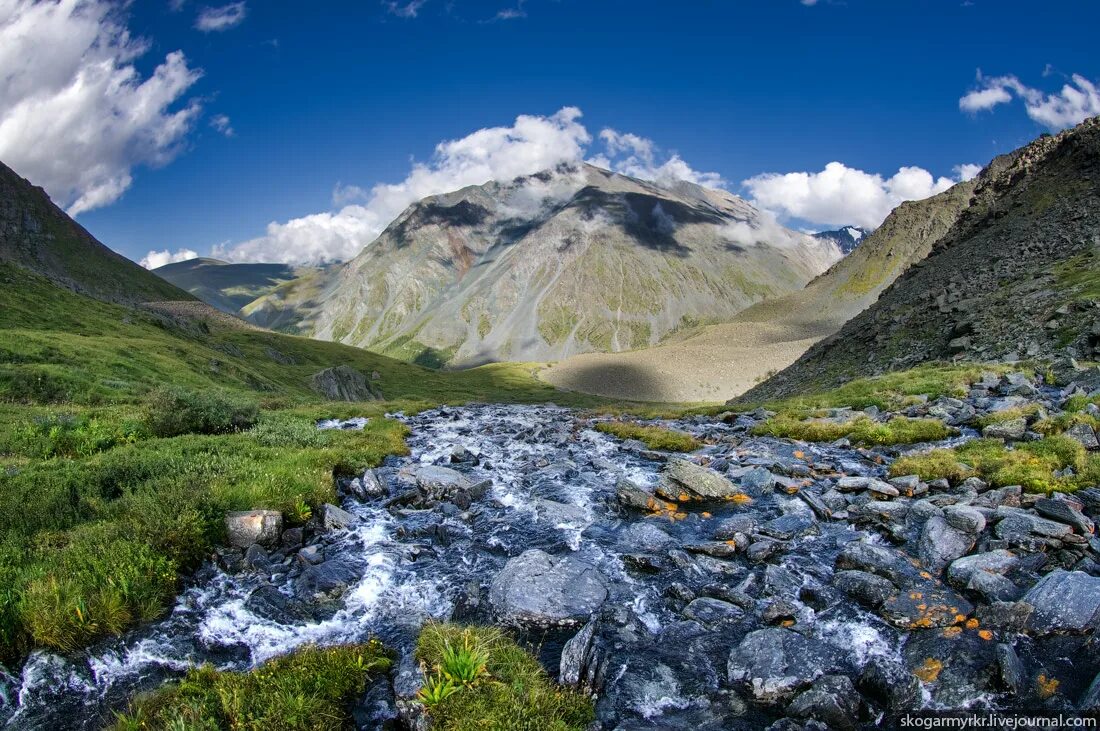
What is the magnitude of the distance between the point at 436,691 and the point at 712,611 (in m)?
5.71

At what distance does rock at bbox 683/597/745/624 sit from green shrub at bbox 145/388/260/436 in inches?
885

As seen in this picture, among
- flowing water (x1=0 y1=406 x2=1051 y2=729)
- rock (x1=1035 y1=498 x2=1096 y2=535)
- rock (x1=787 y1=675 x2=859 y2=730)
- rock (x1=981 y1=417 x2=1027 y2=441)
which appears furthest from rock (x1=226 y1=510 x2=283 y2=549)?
rock (x1=981 y1=417 x2=1027 y2=441)

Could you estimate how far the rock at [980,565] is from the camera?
1008 centimetres

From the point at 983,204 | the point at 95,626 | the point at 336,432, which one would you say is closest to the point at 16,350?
the point at 336,432

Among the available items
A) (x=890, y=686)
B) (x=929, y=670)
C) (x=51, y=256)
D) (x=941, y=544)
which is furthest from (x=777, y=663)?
(x=51, y=256)

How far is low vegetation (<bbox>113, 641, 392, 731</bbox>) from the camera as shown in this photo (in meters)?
6.73

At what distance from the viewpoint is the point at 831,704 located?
728cm

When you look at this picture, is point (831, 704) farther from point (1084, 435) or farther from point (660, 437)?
point (660, 437)

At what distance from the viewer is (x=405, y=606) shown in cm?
1086

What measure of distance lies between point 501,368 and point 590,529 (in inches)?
6871

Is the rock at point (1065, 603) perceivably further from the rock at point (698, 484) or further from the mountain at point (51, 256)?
the mountain at point (51, 256)

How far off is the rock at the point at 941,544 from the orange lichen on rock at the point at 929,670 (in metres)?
3.25

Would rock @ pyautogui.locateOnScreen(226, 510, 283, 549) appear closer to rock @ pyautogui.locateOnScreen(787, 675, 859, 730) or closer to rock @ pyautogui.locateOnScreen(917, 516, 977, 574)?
rock @ pyautogui.locateOnScreen(787, 675, 859, 730)

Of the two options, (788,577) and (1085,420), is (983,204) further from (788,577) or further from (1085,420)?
(788,577)
